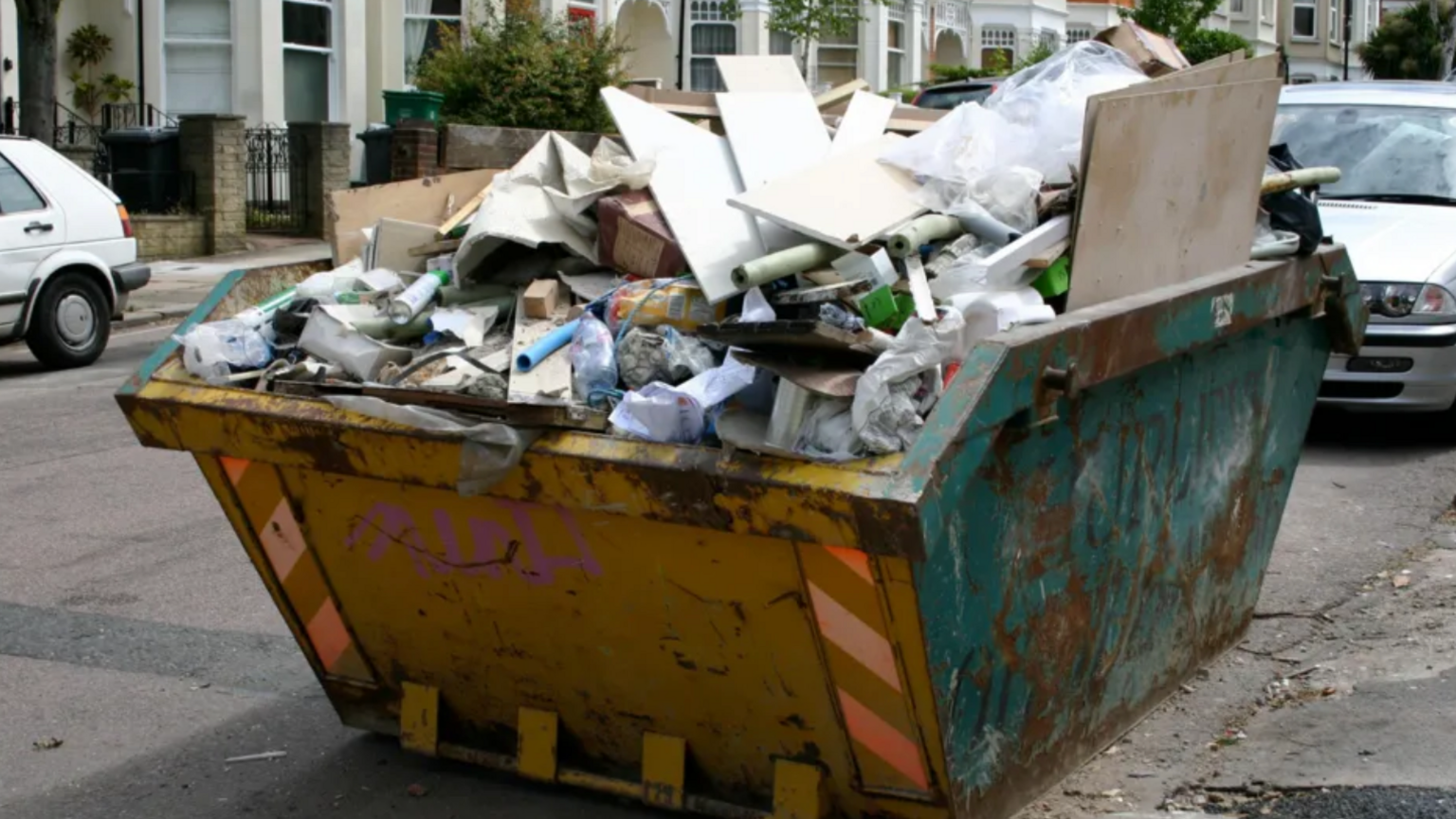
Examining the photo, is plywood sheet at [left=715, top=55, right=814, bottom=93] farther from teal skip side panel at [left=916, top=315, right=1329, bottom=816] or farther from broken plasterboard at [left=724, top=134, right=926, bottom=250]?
teal skip side panel at [left=916, top=315, right=1329, bottom=816]

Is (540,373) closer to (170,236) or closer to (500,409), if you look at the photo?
(500,409)

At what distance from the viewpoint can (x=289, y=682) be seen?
5.28 m

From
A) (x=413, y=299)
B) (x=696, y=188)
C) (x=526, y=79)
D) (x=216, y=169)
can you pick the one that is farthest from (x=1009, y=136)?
(x=526, y=79)

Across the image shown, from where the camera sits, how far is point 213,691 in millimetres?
5223

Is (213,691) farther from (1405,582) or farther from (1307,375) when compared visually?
(1405,582)

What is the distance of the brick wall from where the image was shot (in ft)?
60.8

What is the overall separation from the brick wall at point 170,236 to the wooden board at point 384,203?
14.5 meters

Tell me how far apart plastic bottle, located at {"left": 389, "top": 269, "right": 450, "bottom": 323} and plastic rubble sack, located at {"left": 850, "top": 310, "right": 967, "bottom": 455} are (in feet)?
4.22

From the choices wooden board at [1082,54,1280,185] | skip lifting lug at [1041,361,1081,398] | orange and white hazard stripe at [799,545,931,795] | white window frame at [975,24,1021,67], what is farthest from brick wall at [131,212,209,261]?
white window frame at [975,24,1021,67]

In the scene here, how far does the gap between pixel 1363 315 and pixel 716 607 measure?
2.69 m

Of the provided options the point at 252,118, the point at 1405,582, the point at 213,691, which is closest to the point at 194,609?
the point at 213,691

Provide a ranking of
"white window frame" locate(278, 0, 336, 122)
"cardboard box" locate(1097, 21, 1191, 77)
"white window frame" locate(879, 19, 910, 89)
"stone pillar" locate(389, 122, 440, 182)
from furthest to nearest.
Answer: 1. "white window frame" locate(879, 19, 910, 89)
2. "white window frame" locate(278, 0, 336, 122)
3. "stone pillar" locate(389, 122, 440, 182)
4. "cardboard box" locate(1097, 21, 1191, 77)

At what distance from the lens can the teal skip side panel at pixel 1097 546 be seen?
11.0 feet

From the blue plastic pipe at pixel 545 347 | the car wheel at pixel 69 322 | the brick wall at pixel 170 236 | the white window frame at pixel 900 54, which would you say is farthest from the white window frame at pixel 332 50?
the blue plastic pipe at pixel 545 347
